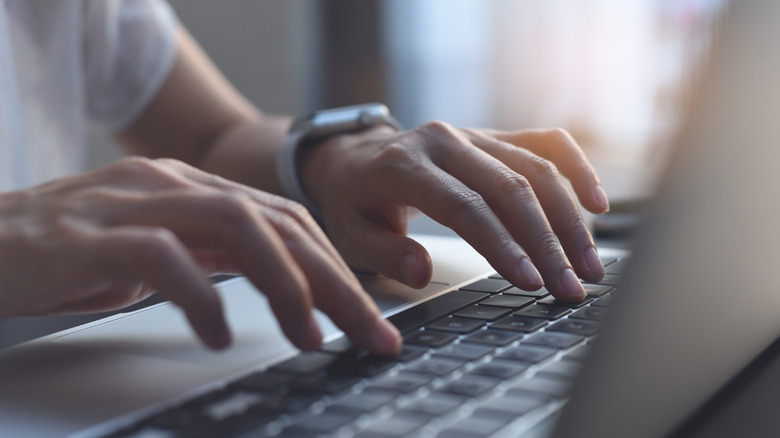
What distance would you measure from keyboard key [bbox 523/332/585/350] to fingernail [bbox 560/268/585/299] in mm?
72

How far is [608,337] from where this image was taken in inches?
8.4

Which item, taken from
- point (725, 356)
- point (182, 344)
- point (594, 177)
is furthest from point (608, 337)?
point (594, 177)

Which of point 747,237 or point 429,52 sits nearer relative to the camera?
point 747,237

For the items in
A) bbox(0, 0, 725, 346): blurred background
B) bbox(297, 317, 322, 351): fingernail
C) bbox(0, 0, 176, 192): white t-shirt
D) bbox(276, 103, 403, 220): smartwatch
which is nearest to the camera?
bbox(297, 317, 322, 351): fingernail

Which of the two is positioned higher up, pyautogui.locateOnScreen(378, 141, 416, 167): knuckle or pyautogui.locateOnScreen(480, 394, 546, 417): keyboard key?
pyautogui.locateOnScreen(378, 141, 416, 167): knuckle

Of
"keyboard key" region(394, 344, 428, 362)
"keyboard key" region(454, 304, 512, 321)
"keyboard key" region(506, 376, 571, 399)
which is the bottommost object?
"keyboard key" region(454, 304, 512, 321)

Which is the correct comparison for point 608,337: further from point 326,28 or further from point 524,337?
point 326,28

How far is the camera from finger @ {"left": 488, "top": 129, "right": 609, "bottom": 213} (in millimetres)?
562

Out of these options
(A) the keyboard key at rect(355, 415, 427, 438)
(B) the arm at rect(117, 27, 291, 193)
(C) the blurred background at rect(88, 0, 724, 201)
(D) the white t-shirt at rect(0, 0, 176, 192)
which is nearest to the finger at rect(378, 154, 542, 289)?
(A) the keyboard key at rect(355, 415, 427, 438)

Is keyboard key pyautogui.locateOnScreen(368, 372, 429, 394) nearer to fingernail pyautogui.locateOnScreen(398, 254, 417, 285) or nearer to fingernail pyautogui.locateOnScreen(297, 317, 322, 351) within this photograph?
fingernail pyautogui.locateOnScreen(297, 317, 322, 351)

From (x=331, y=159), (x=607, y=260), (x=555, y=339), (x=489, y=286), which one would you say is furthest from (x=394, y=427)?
(x=331, y=159)

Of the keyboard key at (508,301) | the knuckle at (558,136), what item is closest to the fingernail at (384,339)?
the keyboard key at (508,301)

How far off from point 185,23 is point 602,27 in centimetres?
187

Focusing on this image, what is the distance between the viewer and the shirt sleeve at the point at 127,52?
104cm
